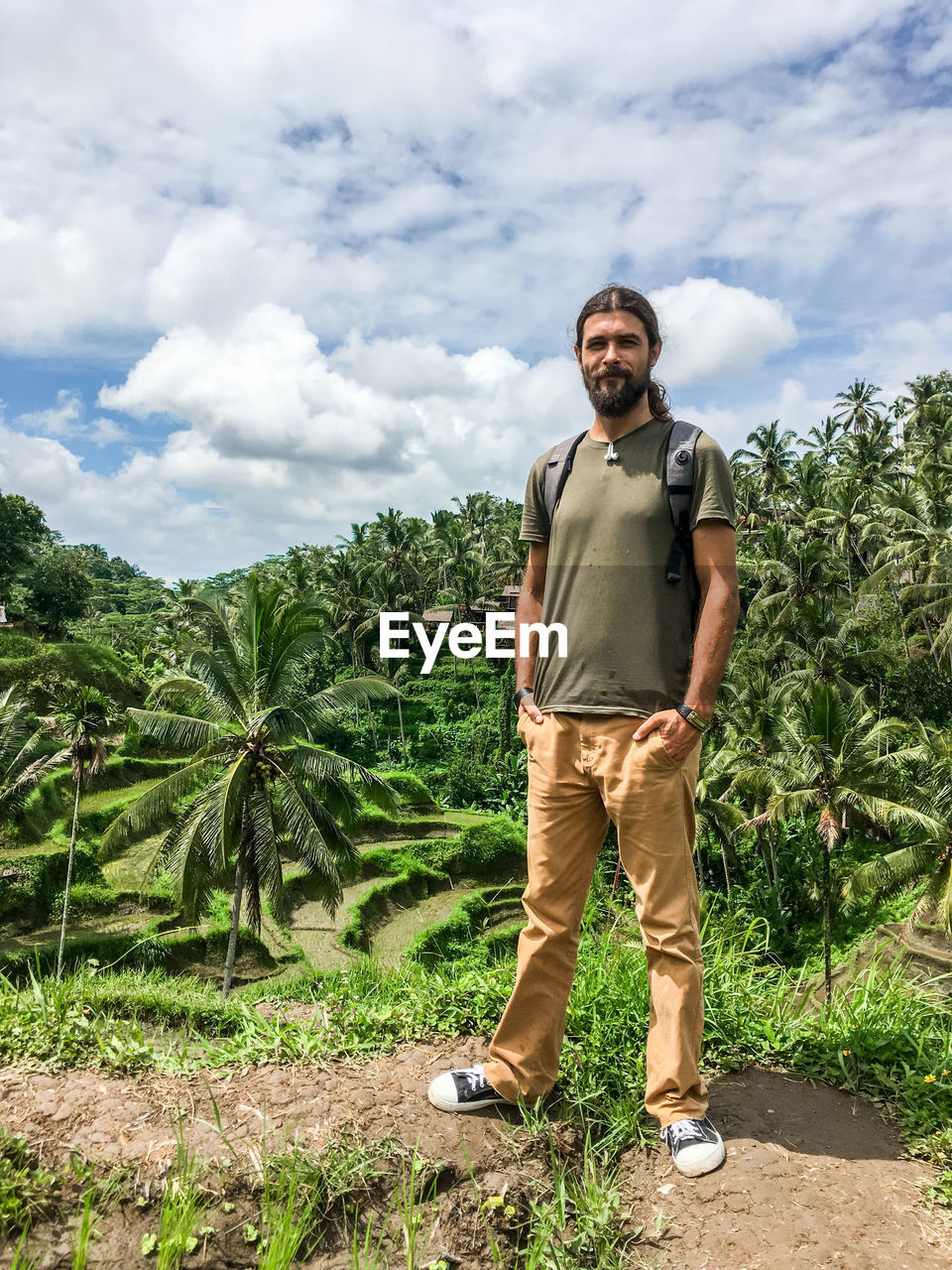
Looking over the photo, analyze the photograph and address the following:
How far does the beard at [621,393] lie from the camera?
2.80 meters

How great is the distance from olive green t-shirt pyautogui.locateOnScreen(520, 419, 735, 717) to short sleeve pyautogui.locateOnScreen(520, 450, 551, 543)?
0.23m

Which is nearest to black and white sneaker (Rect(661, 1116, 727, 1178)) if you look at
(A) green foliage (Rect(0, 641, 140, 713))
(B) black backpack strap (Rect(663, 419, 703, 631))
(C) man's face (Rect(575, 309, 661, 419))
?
(B) black backpack strap (Rect(663, 419, 703, 631))

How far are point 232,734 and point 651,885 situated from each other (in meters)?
14.5

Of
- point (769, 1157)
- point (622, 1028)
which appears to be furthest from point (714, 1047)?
point (769, 1157)

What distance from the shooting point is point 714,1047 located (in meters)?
3.14

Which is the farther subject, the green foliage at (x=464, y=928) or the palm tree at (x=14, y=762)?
the green foliage at (x=464, y=928)

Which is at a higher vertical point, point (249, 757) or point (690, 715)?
point (690, 715)

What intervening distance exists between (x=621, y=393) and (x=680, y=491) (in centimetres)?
40

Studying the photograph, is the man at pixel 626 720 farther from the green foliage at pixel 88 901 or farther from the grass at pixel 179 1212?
the green foliage at pixel 88 901

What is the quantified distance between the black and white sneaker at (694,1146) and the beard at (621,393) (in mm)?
2192

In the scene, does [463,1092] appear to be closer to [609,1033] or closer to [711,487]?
[609,1033]

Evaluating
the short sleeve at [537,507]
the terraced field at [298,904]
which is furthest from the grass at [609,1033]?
the terraced field at [298,904]

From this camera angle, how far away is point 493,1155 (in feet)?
8.30

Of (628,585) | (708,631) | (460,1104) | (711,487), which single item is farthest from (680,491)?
(460,1104)
